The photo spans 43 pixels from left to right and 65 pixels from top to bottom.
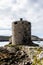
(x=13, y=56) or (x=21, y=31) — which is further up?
(x=21, y=31)

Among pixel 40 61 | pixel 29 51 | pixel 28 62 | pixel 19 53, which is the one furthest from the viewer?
pixel 19 53

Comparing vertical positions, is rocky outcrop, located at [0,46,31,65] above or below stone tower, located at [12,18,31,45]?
below

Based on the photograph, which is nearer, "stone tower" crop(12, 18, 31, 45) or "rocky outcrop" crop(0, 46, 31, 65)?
"rocky outcrop" crop(0, 46, 31, 65)

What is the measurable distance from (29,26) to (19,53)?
32.6 feet

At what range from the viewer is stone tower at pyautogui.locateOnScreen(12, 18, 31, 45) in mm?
41438

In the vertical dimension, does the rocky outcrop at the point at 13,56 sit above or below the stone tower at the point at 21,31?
below

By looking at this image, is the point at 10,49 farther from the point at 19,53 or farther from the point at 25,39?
the point at 25,39

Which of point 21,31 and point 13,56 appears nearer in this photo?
point 13,56

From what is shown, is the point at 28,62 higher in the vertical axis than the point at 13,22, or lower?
lower

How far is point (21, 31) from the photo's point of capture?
41.5 metres

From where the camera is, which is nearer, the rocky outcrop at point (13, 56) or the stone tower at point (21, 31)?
the rocky outcrop at point (13, 56)

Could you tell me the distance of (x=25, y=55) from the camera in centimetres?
3291

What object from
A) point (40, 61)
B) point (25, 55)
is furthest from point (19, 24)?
point (40, 61)

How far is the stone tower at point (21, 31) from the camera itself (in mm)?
41438
